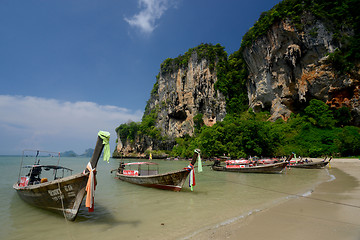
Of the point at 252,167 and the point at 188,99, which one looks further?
the point at 188,99

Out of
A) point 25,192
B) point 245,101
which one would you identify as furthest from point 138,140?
point 25,192

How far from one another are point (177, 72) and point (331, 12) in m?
43.1

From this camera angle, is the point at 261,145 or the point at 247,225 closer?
the point at 247,225

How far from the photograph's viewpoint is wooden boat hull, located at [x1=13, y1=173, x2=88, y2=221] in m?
5.74

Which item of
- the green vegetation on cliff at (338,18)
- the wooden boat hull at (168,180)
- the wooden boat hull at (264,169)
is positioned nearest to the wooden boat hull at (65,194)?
the wooden boat hull at (168,180)

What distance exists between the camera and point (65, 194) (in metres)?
5.96

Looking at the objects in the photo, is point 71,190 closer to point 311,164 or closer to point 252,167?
point 252,167

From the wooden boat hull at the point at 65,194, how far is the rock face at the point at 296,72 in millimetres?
38803

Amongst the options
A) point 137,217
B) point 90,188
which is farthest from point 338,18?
point 90,188

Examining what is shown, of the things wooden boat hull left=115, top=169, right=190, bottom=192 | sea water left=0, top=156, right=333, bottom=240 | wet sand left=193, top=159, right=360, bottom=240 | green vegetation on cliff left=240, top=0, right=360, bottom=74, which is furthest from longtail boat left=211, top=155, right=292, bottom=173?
green vegetation on cliff left=240, top=0, right=360, bottom=74

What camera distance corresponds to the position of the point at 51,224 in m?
5.92

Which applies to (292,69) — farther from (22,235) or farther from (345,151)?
(22,235)

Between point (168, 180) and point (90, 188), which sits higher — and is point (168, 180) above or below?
below

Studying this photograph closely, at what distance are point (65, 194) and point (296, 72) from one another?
41.3m
